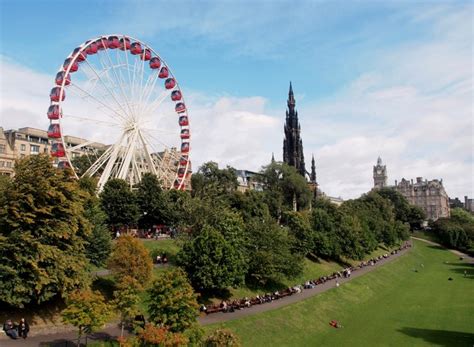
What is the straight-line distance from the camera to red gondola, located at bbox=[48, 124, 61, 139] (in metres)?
54.5

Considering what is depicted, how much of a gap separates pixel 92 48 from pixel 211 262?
116 ft

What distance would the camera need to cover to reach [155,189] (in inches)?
2603

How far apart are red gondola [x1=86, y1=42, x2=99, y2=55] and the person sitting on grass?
131 feet

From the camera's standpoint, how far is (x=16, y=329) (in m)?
28.5

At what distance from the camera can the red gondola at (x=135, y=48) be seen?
216 ft

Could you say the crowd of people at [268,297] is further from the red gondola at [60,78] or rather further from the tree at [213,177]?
the tree at [213,177]

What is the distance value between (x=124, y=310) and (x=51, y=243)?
7.73 metres

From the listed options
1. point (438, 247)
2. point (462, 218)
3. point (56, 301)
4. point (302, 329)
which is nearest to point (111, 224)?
point (56, 301)

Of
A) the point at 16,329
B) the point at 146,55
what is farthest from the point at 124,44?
the point at 16,329

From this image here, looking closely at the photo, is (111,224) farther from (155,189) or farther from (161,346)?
(161,346)

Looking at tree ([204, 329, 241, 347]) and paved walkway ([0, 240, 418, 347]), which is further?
paved walkway ([0, 240, 418, 347])

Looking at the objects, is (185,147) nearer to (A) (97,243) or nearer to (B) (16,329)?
(A) (97,243)

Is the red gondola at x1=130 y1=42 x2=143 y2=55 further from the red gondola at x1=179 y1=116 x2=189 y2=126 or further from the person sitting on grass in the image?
the person sitting on grass

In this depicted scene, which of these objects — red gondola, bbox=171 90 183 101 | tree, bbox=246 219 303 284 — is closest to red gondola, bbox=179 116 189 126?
red gondola, bbox=171 90 183 101
